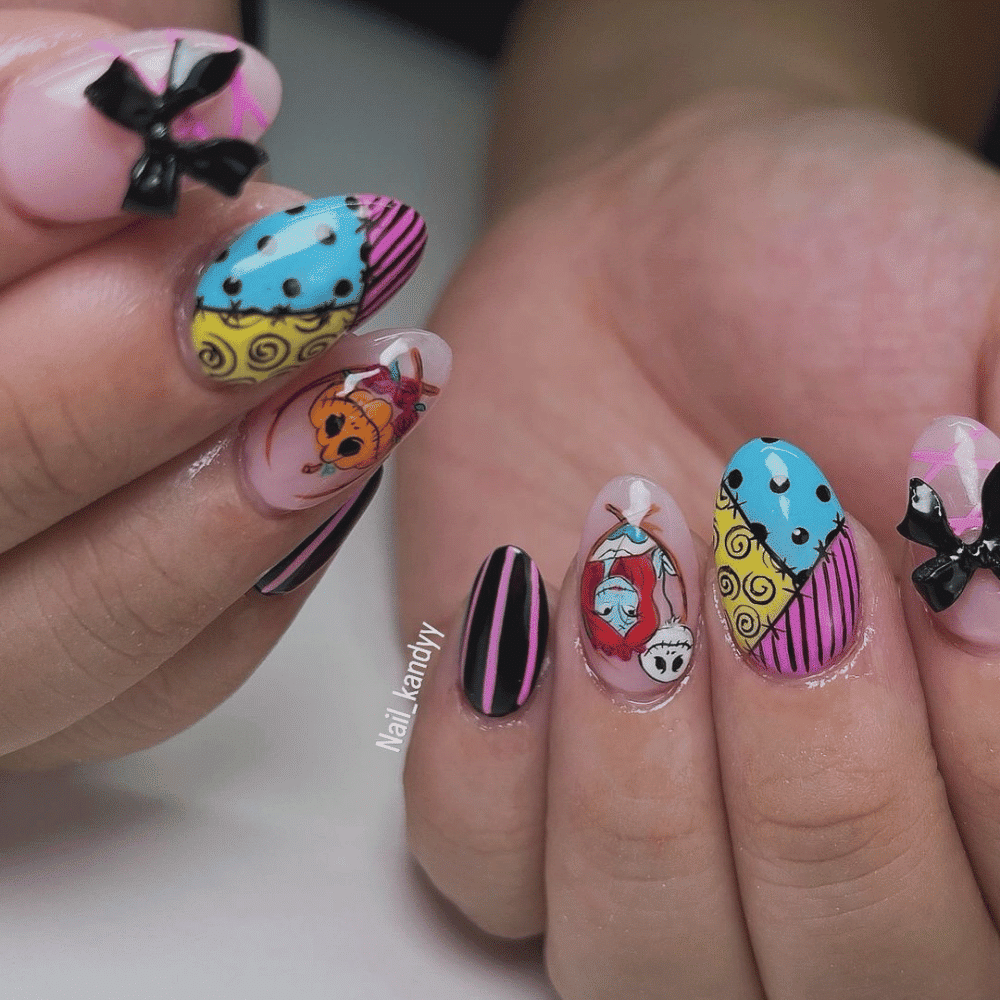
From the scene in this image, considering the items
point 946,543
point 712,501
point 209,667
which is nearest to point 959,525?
point 946,543

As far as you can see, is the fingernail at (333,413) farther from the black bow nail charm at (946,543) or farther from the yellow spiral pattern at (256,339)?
the black bow nail charm at (946,543)

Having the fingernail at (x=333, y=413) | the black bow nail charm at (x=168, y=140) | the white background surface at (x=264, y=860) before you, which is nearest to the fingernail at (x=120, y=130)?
the black bow nail charm at (x=168, y=140)

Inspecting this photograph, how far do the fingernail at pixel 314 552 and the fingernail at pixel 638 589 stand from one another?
12 centimetres

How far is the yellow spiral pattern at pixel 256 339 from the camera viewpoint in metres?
0.44

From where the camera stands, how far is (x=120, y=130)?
0.41m

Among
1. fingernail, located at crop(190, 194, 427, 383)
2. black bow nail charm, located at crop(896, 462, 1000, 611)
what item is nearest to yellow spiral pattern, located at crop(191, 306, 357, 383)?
fingernail, located at crop(190, 194, 427, 383)

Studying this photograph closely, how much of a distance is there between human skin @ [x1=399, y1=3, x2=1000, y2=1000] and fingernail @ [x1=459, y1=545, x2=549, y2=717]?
0.01 metres

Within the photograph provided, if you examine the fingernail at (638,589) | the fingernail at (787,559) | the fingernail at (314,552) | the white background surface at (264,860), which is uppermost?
the fingernail at (787,559)

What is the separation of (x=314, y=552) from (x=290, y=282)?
176 mm

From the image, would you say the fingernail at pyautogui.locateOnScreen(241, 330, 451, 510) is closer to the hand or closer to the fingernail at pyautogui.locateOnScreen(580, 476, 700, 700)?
the hand

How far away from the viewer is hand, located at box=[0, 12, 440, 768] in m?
0.41

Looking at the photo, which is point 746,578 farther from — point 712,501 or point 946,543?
point 712,501

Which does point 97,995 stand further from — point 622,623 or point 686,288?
point 686,288

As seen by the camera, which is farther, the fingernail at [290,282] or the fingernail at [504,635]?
the fingernail at [504,635]
